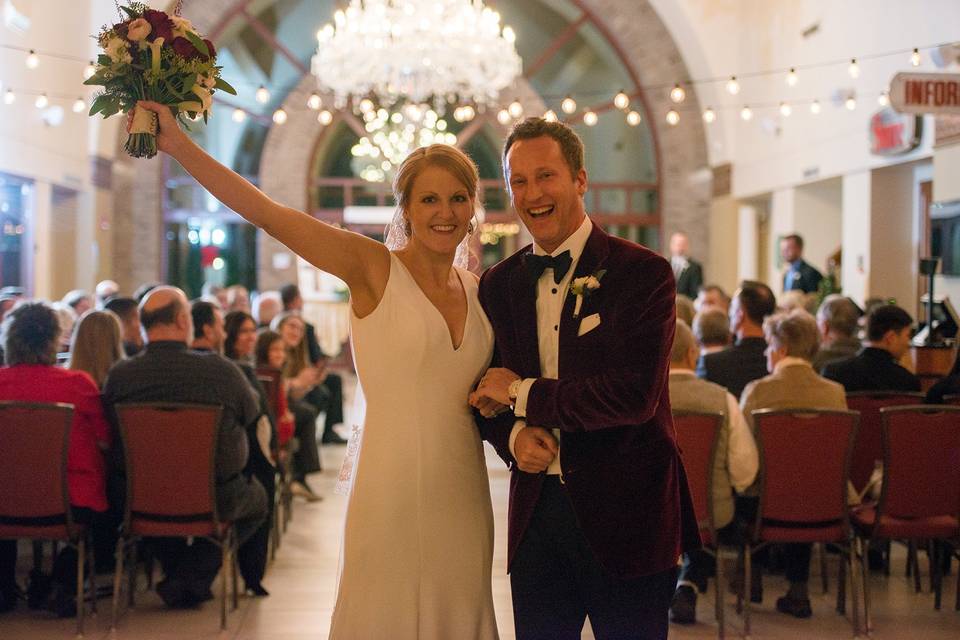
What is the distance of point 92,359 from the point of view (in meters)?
5.71

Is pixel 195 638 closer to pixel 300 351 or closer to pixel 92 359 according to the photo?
pixel 92 359

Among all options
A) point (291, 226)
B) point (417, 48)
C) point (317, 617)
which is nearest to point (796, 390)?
point (317, 617)

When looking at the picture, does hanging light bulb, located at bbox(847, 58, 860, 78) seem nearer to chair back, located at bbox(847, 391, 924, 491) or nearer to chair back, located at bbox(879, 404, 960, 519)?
chair back, located at bbox(847, 391, 924, 491)

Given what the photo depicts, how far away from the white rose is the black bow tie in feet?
3.21

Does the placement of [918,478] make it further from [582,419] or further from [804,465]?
[582,419]

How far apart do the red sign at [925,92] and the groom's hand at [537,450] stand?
5041 millimetres

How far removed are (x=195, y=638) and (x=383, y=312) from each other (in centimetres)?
265

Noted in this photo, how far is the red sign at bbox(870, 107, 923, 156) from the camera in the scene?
36.6 feet

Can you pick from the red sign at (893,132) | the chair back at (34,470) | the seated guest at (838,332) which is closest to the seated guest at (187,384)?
the chair back at (34,470)

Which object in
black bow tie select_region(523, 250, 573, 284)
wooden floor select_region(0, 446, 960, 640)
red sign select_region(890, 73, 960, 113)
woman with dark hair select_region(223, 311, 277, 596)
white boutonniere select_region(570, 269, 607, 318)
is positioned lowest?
wooden floor select_region(0, 446, 960, 640)

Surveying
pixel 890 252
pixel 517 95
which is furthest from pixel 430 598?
pixel 517 95

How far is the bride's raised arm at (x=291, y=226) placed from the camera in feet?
8.05

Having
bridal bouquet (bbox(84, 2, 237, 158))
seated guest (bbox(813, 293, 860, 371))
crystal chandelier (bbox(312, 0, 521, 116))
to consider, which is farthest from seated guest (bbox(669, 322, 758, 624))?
crystal chandelier (bbox(312, 0, 521, 116))

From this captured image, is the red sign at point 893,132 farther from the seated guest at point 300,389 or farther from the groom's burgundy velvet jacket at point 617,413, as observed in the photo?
the groom's burgundy velvet jacket at point 617,413
